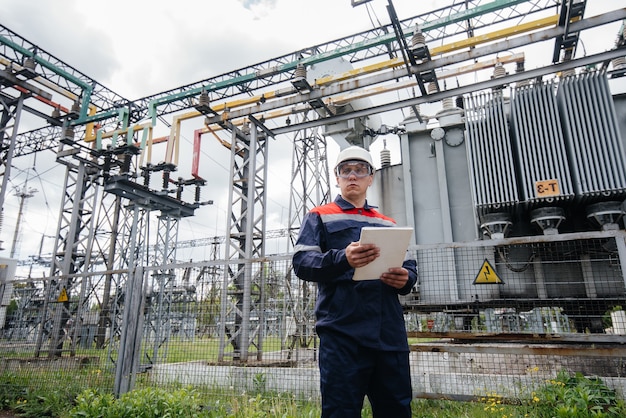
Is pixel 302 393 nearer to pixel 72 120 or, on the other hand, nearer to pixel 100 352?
pixel 100 352

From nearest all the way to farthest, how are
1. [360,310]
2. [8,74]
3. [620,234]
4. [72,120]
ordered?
[360,310], [620,234], [8,74], [72,120]

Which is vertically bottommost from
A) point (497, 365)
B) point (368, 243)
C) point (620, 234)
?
point (497, 365)

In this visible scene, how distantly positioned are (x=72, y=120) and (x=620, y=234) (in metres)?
15.5

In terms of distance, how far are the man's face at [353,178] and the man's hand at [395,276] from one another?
1.86ft

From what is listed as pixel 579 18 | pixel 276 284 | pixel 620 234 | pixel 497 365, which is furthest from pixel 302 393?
pixel 579 18

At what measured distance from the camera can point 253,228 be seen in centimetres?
935

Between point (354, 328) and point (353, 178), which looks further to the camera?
point (353, 178)

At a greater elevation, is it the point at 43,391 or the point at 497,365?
the point at 497,365

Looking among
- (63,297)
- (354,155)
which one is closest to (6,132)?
(63,297)

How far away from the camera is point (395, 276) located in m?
1.93

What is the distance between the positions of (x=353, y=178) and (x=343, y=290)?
0.70m

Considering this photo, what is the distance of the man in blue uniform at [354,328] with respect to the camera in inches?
70.6

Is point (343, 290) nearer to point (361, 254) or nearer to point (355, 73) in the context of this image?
point (361, 254)

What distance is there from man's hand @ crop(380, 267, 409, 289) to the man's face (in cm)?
57
